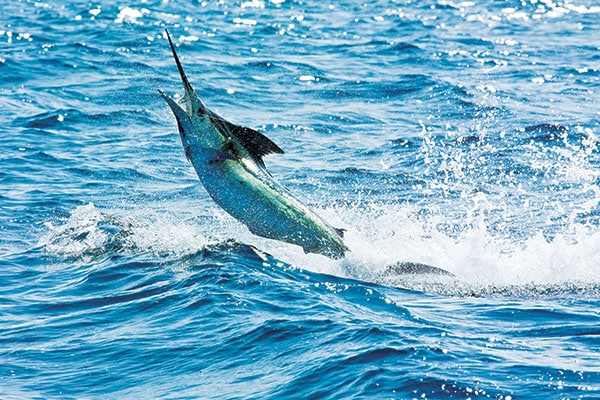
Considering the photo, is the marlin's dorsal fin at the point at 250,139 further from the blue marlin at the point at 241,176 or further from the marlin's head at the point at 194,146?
the marlin's head at the point at 194,146

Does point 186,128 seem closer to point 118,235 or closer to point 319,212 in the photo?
point 118,235

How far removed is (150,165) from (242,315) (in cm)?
707

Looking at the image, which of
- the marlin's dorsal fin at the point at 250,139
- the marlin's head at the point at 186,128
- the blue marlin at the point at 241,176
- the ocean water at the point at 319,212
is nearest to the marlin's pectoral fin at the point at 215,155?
the blue marlin at the point at 241,176

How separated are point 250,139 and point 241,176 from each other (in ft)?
1.33

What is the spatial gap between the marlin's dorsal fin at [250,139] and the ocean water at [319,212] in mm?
1226

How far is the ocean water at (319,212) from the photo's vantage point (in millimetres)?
7195

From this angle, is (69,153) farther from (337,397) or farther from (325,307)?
(337,397)

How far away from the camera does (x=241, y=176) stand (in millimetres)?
8680

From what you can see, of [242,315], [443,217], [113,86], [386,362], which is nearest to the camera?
[386,362]

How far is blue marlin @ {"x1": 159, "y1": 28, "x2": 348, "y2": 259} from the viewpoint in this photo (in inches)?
341

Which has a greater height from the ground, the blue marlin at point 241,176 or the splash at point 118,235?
the blue marlin at point 241,176

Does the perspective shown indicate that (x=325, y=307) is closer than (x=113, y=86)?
Yes

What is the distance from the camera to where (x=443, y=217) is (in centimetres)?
1230

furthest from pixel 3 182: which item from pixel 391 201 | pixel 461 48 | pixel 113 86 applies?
pixel 461 48
